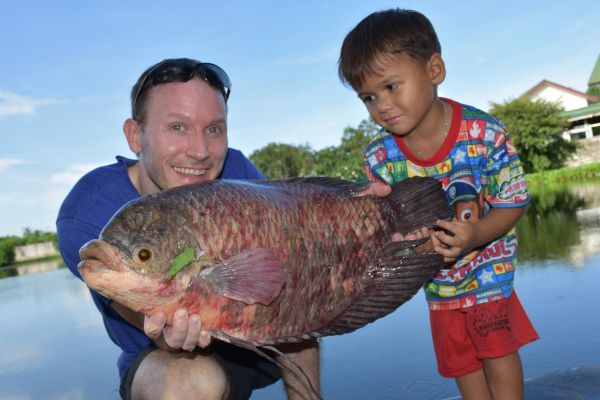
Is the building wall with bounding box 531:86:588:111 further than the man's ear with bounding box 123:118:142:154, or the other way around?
the building wall with bounding box 531:86:588:111

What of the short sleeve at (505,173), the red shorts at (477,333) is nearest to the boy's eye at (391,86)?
the short sleeve at (505,173)

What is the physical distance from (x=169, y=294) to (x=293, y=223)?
527 mm

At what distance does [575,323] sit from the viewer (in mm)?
3586

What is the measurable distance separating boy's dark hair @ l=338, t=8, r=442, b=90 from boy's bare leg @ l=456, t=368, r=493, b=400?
A: 1.64m

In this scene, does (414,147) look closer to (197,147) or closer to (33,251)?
(197,147)

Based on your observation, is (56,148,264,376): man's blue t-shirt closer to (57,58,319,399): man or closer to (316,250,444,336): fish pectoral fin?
(57,58,319,399): man

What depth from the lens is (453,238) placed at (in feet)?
7.59

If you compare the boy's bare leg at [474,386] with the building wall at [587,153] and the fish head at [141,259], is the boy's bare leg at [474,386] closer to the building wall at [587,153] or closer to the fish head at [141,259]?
the fish head at [141,259]

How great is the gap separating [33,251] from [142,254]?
4068cm

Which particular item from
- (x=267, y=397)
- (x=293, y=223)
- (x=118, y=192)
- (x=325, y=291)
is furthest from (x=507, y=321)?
(x=118, y=192)

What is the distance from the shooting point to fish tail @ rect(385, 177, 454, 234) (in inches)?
91.8

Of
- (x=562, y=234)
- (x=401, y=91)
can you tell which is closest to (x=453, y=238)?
(x=401, y=91)

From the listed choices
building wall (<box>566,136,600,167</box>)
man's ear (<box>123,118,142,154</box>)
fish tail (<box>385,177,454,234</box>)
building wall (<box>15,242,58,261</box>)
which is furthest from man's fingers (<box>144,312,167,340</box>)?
building wall (<box>15,242,58,261</box>)

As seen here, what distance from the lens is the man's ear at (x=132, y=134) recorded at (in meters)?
2.64
